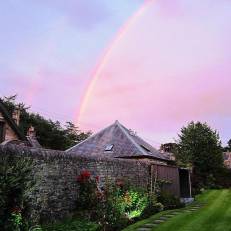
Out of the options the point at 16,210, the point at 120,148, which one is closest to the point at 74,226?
the point at 16,210

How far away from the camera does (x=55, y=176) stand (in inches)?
492

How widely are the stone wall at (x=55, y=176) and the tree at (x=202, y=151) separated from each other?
26.2 metres

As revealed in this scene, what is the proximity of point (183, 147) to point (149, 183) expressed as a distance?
21.2m

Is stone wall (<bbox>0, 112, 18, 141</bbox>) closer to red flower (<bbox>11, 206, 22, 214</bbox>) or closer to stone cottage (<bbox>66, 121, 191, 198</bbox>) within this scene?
stone cottage (<bbox>66, 121, 191, 198</bbox>)

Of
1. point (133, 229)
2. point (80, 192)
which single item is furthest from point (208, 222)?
point (80, 192)

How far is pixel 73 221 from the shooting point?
12406 millimetres

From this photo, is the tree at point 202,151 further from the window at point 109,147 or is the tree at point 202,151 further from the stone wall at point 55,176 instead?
the stone wall at point 55,176

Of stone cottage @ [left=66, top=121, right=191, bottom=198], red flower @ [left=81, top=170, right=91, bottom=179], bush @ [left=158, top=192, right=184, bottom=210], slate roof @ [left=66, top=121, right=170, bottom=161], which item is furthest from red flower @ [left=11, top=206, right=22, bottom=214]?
slate roof @ [left=66, top=121, right=170, bottom=161]

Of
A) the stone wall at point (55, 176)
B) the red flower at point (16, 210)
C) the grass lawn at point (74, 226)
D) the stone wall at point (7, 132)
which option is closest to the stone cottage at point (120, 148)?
the stone wall at point (7, 132)

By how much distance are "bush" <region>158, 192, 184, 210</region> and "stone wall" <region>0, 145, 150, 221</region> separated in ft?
18.9

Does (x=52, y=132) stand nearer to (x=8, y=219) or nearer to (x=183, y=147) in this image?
(x=183, y=147)

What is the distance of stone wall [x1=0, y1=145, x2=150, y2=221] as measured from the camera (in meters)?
11.3

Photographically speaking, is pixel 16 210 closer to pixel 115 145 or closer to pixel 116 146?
pixel 116 146

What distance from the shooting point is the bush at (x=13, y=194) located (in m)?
8.03
